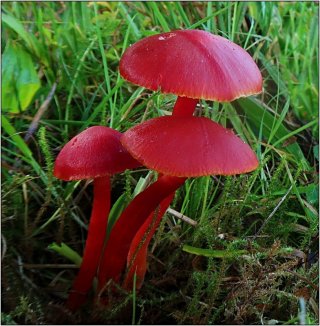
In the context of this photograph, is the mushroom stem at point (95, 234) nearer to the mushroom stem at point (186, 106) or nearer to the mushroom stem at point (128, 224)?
the mushroom stem at point (128, 224)

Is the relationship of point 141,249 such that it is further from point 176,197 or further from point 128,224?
point 176,197

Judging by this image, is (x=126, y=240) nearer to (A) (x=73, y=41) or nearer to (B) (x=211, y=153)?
(B) (x=211, y=153)

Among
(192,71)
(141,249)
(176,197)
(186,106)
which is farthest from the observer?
(176,197)

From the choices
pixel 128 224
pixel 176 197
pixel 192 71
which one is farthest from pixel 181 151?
pixel 176 197

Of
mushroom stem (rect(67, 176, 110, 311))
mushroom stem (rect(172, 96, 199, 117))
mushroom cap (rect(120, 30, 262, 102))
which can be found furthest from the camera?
mushroom stem (rect(67, 176, 110, 311))

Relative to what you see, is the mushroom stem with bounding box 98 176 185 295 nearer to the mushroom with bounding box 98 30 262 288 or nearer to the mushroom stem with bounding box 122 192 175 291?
the mushroom stem with bounding box 122 192 175 291

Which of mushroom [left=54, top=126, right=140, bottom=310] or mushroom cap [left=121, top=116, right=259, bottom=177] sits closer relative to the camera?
mushroom cap [left=121, top=116, right=259, bottom=177]

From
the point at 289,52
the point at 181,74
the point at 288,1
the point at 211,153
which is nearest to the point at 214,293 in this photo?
the point at 211,153

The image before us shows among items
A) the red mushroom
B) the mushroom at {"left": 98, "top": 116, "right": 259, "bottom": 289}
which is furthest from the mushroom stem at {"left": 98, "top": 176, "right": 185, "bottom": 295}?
the red mushroom
